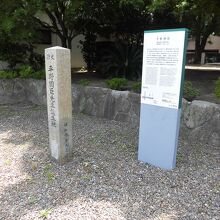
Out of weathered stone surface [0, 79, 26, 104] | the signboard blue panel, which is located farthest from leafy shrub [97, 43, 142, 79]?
the signboard blue panel

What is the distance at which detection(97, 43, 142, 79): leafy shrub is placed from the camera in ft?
28.0

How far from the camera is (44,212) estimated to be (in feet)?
8.73

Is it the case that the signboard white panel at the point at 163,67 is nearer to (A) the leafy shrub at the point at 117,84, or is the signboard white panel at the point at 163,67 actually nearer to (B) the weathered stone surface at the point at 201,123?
(B) the weathered stone surface at the point at 201,123

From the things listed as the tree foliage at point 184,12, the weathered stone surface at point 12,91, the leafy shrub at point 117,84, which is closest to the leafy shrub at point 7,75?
the weathered stone surface at point 12,91

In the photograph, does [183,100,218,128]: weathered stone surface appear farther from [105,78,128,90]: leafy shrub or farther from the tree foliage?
the tree foliage

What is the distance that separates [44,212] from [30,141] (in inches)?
83.7

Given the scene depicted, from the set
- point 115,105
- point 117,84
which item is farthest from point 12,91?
point 115,105

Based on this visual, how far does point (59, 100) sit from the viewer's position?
348 cm

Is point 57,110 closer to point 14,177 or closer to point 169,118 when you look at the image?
point 14,177

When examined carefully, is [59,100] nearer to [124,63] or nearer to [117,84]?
[117,84]

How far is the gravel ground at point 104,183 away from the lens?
266cm

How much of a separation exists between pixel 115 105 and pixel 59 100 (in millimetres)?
2443

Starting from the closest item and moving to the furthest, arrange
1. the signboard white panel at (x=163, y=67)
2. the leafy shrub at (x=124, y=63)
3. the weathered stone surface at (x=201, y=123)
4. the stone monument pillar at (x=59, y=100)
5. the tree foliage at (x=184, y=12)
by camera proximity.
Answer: the signboard white panel at (x=163, y=67), the stone monument pillar at (x=59, y=100), the weathered stone surface at (x=201, y=123), the tree foliage at (x=184, y=12), the leafy shrub at (x=124, y=63)

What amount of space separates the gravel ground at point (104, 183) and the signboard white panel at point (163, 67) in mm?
931
